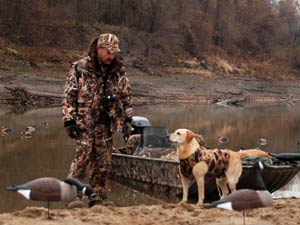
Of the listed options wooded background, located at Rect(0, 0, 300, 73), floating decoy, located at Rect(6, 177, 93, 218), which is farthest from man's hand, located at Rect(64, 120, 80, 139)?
wooded background, located at Rect(0, 0, 300, 73)

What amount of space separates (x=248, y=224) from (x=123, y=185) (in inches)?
201

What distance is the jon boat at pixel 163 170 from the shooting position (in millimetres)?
8234

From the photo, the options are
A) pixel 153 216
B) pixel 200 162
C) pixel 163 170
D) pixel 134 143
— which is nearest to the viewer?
pixel 153 216

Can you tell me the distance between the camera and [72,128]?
626cm

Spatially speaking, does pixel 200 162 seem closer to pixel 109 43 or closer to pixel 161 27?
pixel 109 43

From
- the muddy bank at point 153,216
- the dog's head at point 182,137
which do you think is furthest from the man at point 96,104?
the dog's head at point 182,137

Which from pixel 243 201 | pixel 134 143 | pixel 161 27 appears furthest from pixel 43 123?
pixel 161 27

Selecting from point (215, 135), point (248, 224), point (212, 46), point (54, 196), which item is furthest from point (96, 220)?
point (212, 46)

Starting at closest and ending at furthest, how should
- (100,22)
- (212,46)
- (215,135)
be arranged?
(215,135)
(100,22)
(212,46)

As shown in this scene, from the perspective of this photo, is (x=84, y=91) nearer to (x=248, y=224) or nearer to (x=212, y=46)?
(x=248, y=224)

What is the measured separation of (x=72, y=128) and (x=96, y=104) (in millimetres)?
413

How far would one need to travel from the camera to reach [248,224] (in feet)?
18.9

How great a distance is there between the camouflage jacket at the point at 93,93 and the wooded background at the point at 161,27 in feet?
108

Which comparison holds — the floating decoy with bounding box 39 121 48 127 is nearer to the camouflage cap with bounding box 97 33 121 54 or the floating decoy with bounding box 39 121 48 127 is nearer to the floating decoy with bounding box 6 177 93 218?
the camouflage cap with bounding box 97 33 121 54
